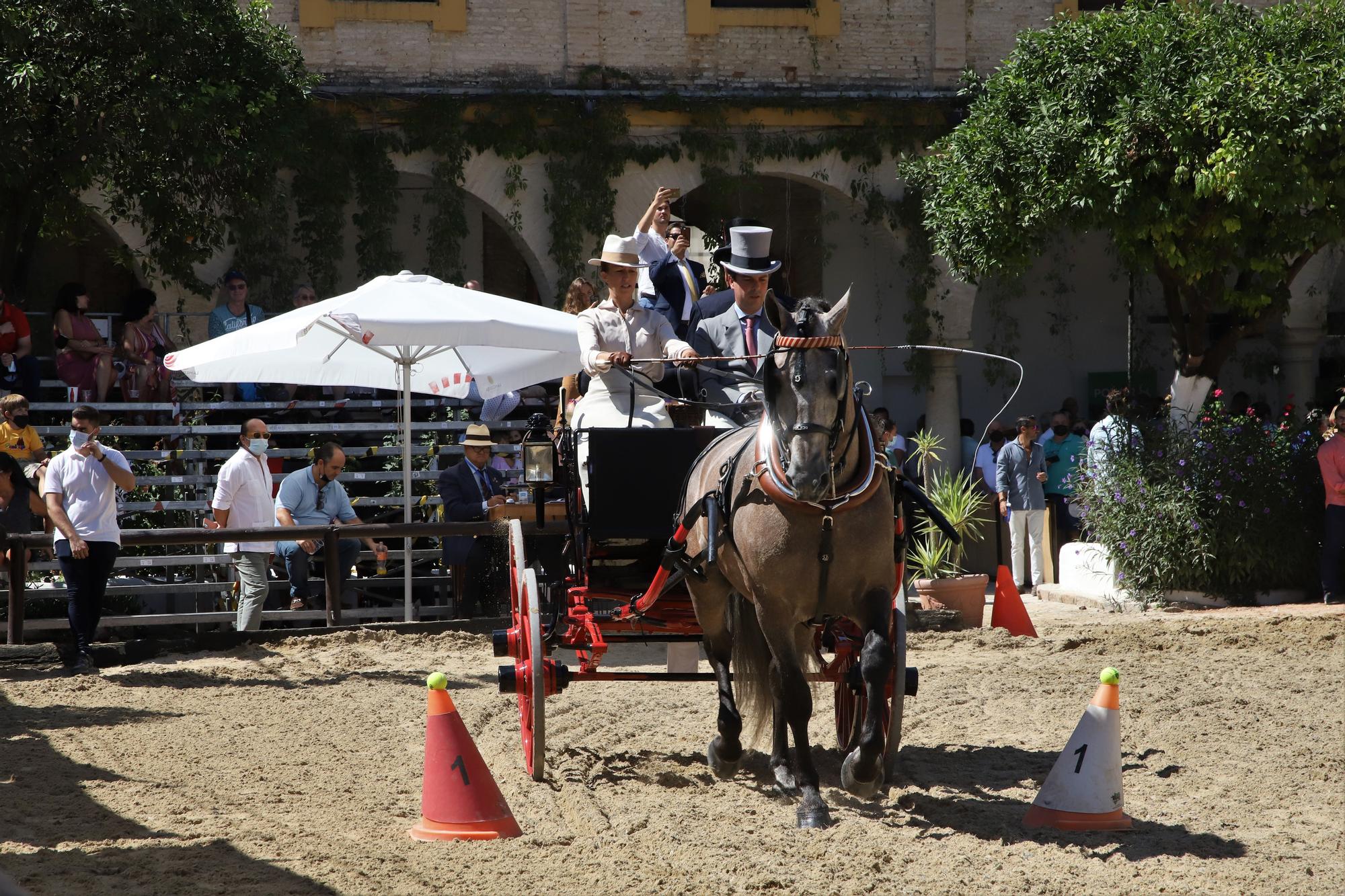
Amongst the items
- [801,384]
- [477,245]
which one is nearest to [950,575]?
[801,384]

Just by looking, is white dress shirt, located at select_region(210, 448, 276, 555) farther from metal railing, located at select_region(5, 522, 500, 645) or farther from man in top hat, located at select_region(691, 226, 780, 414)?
man in top hat, located at select_region(691, 226, 780, 414)

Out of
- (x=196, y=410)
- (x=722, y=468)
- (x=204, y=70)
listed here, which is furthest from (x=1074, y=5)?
(x=722, y=468)

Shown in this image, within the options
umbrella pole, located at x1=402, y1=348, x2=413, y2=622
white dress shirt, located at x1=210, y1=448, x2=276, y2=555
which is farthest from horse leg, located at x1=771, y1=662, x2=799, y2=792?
white dress shirt, located at x1=210, y1=448, x2=276, y2=555

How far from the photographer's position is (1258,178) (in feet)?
37.3

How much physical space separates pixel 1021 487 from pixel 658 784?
349 inches

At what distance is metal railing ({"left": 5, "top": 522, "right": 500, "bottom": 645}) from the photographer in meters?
10.4

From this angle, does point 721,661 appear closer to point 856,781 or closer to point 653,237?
point 856,781

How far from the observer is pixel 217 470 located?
13.9 meters

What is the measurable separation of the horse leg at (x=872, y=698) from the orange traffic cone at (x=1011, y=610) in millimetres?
5278

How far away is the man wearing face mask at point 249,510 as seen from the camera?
11242mm

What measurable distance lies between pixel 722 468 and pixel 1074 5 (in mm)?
14726

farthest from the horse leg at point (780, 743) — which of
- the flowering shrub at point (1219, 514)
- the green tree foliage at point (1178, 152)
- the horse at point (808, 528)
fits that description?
the green tree foliage at point (1178, 152)

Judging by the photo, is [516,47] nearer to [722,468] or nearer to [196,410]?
[196,410]

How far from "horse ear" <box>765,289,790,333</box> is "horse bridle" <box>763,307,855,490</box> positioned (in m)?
0.10
